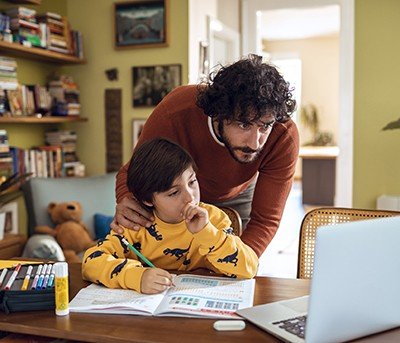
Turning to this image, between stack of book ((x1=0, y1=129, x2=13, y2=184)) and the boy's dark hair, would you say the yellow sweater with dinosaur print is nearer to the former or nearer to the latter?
the boy's dark hair

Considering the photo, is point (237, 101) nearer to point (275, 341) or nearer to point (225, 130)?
point (225, 130)

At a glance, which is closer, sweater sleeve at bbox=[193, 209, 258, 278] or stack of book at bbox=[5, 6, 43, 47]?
sweater sleeve at bbox=[193, 209, 258, 278]

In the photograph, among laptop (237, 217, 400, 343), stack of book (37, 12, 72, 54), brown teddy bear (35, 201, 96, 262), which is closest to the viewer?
laptop (237, 217, 400, 343)

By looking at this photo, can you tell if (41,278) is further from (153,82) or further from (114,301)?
(153,82)

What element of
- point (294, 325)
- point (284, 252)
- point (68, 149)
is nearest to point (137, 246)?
point (294, 325)

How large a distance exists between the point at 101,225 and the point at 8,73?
1126 mm

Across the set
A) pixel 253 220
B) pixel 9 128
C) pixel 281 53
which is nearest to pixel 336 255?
pixel 253 220

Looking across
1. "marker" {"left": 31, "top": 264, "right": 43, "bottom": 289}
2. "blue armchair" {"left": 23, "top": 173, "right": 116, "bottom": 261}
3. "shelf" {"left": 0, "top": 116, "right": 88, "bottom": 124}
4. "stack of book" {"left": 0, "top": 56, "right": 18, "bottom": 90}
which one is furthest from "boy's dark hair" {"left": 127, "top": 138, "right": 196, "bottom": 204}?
"stack of book" {"left": 0, "top": 56, "right": 18, "bottom": 90}

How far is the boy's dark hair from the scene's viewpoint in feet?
Result: 4.65

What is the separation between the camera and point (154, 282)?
4.02 feet

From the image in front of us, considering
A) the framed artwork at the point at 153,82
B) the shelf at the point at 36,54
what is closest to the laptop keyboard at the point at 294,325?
the shelf at the point at 36,54

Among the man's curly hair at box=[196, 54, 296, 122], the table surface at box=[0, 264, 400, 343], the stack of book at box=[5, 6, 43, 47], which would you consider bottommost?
the table surface at box=[0, 264, 400, 343]

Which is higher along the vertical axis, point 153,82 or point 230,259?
point 153,82

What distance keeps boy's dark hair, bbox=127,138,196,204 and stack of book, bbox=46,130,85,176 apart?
8.61ft
